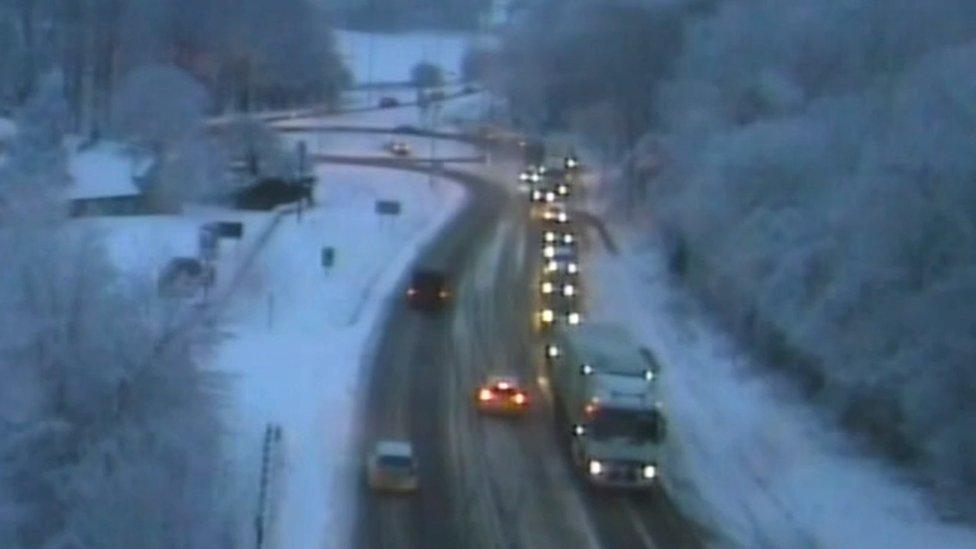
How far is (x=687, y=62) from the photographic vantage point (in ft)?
167

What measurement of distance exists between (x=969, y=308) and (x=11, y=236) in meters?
12.1

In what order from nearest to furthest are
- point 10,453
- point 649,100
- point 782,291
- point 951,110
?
point 10,453 < point 951,110 < point 782,291 < point 649,100

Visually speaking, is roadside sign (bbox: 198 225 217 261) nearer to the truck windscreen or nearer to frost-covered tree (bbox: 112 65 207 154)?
the truck windscreen

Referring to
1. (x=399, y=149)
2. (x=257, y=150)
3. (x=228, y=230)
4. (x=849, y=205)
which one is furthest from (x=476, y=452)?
(x=399, y=149)

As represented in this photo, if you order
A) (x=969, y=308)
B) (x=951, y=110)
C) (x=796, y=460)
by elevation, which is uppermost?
(x=951, y=110)

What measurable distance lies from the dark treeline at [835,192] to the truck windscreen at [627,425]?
3.65m

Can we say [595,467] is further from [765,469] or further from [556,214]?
[556,214]

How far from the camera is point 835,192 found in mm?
32062

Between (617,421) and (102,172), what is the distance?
29518mm

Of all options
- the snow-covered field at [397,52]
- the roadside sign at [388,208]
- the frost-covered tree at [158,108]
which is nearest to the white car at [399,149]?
the frost-covered tree at [158,108]

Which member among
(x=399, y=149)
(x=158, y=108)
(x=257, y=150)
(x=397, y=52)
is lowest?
(x=399, y=149)

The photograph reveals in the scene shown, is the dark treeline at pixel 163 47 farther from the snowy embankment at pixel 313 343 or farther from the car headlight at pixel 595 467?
the car headlight at pixel 595 467

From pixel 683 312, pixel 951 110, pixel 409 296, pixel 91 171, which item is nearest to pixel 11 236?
pixel 951 110

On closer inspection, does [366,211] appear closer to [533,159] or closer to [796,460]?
[533,159]
